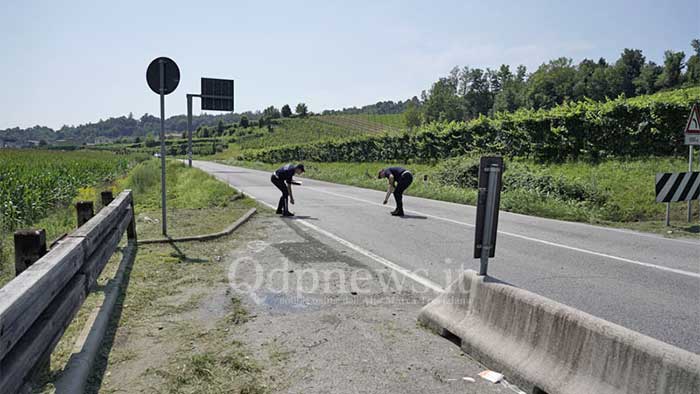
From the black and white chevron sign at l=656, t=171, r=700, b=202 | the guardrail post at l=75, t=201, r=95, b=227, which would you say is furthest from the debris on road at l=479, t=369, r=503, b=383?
the black and white chevron sign at l=656, t=171, r=700, b=202

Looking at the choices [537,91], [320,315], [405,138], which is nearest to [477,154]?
[405,138]

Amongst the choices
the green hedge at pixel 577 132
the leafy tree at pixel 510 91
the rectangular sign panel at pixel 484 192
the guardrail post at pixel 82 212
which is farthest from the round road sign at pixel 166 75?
the leafy tree at pixel 510 91

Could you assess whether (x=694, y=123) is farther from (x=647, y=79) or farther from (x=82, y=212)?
(x=647, y=79)

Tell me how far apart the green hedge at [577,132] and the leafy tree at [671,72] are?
92569 millimetres

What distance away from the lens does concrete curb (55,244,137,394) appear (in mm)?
3348

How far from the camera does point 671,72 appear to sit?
101688mm

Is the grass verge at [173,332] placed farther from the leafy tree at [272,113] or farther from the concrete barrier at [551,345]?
the leafy tree at [272,113]

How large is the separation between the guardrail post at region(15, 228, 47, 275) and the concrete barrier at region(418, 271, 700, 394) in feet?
11.0

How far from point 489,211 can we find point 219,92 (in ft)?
89.7

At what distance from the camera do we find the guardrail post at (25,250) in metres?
3.61

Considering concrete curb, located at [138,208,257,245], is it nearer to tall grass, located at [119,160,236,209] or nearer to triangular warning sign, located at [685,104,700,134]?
tall grass, located at [119,160,236,209]

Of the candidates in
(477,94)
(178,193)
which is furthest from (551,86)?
(178,193)

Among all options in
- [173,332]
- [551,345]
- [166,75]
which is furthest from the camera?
[166,75]

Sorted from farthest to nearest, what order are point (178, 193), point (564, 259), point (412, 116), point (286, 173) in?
point (412, 116)
point (178, 193)
point (286, 173)
point (564, 259)
